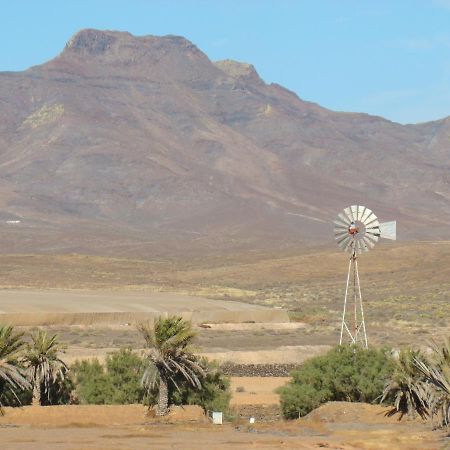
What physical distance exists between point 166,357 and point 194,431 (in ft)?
9.30

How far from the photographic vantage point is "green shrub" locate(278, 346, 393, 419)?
27297mm

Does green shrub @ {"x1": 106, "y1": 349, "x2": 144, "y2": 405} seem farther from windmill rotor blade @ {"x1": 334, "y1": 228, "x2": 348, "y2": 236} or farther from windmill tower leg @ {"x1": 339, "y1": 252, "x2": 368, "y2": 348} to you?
windmill rotor blade @ {"x1": 334, "y1": 228, "x2": 348, "y2": 236}

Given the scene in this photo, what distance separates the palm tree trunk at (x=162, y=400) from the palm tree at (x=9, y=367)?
3126mm

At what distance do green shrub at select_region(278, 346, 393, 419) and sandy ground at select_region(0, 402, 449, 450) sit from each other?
101 cm

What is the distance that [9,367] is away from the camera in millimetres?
26109

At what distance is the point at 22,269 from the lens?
4338 inches

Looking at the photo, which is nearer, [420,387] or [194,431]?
[194,431]

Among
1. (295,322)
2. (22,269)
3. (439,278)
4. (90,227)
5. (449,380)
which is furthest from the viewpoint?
(90,227)

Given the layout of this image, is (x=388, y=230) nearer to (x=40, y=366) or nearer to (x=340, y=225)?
(x=340, y=225)

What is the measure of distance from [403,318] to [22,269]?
58.0 meters

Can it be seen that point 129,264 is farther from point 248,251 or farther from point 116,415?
point 116,415

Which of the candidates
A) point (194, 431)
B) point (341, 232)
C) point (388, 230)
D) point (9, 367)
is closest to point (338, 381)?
point (194, 431)

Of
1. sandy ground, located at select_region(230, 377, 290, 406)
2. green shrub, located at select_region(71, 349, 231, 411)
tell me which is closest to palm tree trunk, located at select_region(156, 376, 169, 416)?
green shrub, located at select_region(71, 349, 231, 411)

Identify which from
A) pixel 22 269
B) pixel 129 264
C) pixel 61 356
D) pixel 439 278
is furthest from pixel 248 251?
pixel 61 356
